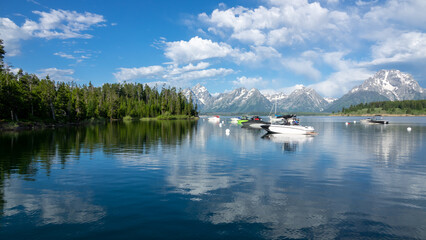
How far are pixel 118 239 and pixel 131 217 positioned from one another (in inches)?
93.9

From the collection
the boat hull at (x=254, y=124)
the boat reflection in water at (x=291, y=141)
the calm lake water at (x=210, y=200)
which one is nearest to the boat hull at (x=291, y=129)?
the boat reflection in water at (x=291, y=141)

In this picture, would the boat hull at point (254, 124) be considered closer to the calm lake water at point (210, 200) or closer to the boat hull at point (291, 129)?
the boat hull at point (291, 129)

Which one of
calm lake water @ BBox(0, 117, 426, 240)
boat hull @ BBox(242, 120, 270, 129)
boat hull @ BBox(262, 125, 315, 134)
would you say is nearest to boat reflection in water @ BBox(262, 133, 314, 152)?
boat hull @ BBox(262, 125, 315, 134)

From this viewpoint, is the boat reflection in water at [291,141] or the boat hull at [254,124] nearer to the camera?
the boat reflection in water at [291,141]

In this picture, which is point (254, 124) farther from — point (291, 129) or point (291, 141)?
point (291, 141)

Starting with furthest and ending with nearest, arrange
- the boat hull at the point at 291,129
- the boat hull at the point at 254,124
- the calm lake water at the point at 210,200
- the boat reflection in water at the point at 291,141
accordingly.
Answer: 1. the boat hull at the point at 254,124
2. the boat hull at the point at 291,129
3. the boat reflection in water at the point at 291,141
4. the calm lake water at the point at 210,200

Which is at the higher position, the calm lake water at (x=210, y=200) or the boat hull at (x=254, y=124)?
the boat hull at (x=254, y=124)

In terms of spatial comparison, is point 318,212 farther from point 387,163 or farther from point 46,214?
point 387,163

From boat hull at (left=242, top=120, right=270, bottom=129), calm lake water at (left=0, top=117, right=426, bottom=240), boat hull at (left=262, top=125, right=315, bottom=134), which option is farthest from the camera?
boat hull at (left=242, top=120, right=270, bottom=129)

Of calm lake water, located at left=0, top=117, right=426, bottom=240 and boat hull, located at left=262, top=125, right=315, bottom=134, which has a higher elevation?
boat hull, located at left=262, top=125, right=315, bottom=134

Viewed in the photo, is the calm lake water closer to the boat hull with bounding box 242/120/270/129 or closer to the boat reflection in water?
the boat reflection in water

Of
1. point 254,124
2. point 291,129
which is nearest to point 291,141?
Answer: point 291,129

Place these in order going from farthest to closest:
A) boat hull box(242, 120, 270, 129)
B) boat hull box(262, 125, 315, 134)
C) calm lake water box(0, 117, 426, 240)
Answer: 1. boat hull box(242, 120, 270, 129)
2. boat hull box(262, 125, 315, 134)
3. calm lake water box(0, 117, 426, 240)

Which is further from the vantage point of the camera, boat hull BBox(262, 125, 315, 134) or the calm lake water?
boat hull BBox(262, 125, 315, 134)
